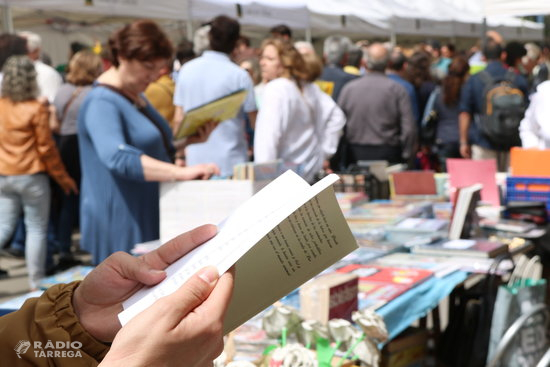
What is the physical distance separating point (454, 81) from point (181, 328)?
22.0 ft

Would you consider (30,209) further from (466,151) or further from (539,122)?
(466,151)

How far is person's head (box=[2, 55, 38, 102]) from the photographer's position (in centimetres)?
490

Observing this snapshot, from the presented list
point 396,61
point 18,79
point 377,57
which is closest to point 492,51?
point 396,61

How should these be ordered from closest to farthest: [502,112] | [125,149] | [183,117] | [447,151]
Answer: [125,149] < [183,117] < [502,112] < [447,151]

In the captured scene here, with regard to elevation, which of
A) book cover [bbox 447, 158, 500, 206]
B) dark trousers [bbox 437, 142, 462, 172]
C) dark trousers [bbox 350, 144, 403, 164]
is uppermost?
book cover [bbox 447, 158, 500, 206]

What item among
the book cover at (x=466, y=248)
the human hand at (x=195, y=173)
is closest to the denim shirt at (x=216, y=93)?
the book cover at (x=466, y=248)

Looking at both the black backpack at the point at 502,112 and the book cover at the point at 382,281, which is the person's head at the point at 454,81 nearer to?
the black backpack at the point at 502,112

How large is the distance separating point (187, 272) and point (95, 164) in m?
2.18

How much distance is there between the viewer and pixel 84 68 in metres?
5.71

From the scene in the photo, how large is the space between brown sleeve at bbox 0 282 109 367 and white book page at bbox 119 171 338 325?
0.17m

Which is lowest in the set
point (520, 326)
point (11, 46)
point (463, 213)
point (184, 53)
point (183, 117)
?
point (520, 326)

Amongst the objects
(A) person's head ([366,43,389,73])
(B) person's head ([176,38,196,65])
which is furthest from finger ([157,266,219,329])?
(B) person's head ([176,38,196,65])

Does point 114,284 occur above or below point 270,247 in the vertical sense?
below

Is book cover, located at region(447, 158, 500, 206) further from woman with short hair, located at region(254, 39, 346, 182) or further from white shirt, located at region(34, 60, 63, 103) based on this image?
white shirt, located at region(34, 60, 63, 103)
